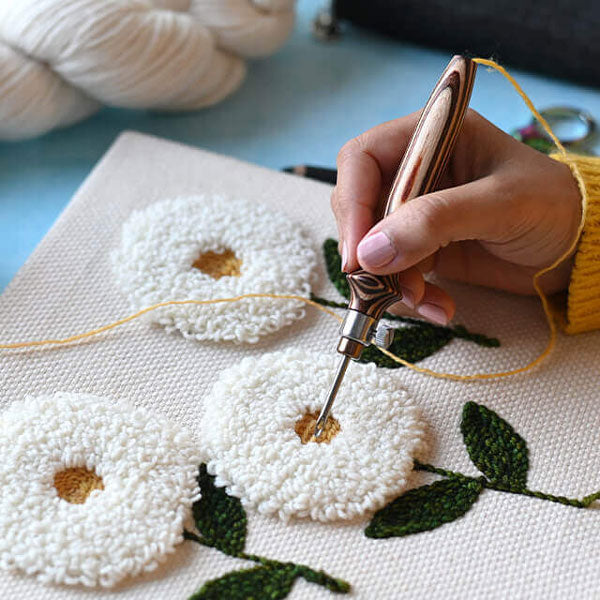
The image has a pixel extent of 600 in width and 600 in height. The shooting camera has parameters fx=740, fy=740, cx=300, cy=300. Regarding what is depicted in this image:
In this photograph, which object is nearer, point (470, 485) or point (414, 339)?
point (470, 485)

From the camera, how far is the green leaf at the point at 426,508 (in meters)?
0.58

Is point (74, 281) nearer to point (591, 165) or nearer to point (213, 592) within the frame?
point (213, 592)

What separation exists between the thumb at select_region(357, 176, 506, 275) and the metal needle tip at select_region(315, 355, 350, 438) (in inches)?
3.2

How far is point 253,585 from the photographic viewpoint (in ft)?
1.77

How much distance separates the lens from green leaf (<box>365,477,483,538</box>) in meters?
0.58

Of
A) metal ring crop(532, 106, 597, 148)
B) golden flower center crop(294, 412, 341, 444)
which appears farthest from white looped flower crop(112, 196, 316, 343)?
metal ring crop(532, 106, 597, 148)

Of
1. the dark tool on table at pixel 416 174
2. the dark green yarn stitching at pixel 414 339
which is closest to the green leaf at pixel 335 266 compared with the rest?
the dark green yarn stitching at pixel 414 339

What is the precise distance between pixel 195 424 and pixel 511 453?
0.89 feet

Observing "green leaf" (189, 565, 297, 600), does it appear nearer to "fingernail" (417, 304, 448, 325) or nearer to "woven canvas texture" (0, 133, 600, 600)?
"woven canvas texture" (0, 133, 600, 600)

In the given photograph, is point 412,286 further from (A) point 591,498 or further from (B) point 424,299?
(A) point 591,498

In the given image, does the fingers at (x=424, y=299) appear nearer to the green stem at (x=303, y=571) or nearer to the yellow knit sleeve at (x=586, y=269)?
the yellow knit sleeve at (x=586, y=269)

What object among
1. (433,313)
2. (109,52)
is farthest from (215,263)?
(109,52)

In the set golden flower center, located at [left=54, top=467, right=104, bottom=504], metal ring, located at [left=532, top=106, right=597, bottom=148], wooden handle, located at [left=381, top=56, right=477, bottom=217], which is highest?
wooden handle, located at [left=381, top=56, right=477, bottom=217]

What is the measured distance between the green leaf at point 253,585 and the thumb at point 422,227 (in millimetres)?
246
